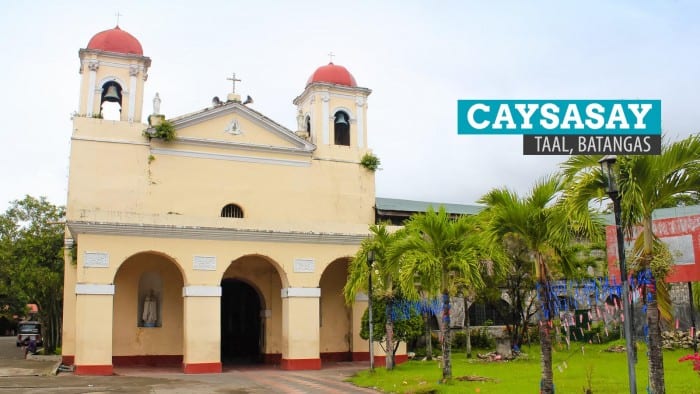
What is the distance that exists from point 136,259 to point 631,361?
1705cm

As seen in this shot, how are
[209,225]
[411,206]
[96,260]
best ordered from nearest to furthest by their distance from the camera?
[96,260]
[209,225]
[411,206]

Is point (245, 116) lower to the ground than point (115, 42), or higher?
lower

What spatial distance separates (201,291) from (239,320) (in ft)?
21.3

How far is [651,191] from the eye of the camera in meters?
10.5

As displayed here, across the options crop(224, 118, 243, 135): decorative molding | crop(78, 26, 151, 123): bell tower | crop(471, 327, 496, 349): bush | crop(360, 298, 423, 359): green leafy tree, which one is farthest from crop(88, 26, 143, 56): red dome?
crop(471, 327, 496, 349): bush

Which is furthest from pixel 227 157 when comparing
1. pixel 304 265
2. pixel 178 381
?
pixel 178 381

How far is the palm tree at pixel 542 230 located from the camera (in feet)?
39.0

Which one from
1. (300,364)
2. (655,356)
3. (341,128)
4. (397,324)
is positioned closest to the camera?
(655,356)

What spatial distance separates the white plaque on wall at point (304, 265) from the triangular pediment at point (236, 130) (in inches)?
214

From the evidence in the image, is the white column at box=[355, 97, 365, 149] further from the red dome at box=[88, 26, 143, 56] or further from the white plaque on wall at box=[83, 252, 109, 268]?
the white plaque on wall at box=[83, 252, 109, 268]

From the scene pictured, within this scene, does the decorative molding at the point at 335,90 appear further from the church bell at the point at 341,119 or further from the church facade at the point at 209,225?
the church bell at the point at 341,119

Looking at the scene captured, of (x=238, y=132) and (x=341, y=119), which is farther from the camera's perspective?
(x=341, y=119)

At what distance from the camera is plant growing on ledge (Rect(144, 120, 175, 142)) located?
78.2 ft

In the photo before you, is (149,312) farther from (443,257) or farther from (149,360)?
(443,257)
